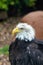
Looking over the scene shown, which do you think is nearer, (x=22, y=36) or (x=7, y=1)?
(x=22, y=36)

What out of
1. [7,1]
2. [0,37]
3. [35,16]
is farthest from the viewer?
[7,1]

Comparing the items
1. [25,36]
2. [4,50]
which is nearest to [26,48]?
[25,36]

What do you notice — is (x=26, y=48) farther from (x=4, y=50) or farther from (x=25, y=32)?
(x=4, y=50)

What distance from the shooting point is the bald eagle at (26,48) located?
4.50 meters

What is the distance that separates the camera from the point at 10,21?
331 inches

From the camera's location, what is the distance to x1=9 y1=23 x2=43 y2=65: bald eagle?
4.50 meters

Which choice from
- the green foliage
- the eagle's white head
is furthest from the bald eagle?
the green foliage

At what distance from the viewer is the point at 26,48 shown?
4.56 m

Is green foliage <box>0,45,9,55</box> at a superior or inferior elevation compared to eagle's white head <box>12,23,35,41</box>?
inferior

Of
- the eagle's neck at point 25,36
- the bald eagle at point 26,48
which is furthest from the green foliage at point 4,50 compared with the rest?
the eagle's neck at point 25,36

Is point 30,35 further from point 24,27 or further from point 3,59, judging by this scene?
point 3,59

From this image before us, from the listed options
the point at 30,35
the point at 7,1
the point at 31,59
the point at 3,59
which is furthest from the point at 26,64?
the point at 7,1

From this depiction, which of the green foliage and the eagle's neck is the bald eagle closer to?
the eagle's neck

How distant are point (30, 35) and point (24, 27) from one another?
5.4 inches
